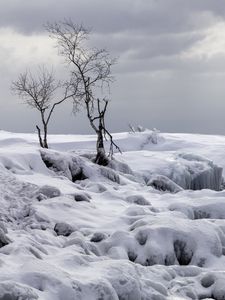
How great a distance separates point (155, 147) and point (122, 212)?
3178 cm

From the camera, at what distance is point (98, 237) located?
12195mm

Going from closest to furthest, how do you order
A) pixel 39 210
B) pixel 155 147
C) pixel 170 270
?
pixel 170 270
pixel 39 210
pixel 155 147

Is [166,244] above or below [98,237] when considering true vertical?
below

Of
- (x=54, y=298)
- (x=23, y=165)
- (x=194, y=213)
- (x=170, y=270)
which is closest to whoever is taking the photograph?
(x=54, y=298)

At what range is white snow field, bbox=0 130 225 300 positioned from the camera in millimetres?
8211

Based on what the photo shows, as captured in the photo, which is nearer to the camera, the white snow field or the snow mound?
the white snow field

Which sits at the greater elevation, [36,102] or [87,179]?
[36,102]

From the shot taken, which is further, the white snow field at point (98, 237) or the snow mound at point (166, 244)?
the snow mound at point (166, 244)

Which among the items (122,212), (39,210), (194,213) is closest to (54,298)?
(39,210)

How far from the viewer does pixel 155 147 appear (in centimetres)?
4659

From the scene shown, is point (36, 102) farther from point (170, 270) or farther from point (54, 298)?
point (54, 298)

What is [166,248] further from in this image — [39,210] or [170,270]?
[39,210]

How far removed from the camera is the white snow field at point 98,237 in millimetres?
8211

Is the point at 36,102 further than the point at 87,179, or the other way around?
the point at 36,102
